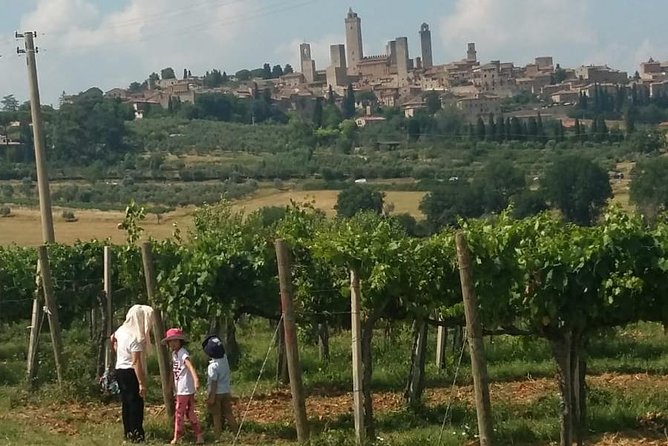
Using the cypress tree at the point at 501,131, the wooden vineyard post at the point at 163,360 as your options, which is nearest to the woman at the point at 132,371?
the wooden vineyard post at the point at 163,360

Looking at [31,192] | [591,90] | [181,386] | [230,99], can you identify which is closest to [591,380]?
[181,386]

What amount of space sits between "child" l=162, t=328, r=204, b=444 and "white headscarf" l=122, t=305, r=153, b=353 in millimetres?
A: 208

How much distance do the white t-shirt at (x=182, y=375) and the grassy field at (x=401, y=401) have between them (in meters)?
0.62

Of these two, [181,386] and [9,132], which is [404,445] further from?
[9,132]

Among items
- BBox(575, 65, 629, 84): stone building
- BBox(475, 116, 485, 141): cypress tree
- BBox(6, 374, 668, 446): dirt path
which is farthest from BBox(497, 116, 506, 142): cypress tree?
BBox(575, 65, 629, 84): stone building

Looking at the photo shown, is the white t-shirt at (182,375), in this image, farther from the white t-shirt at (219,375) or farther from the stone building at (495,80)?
the stone building at (495,80)

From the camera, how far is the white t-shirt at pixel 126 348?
36.1ft

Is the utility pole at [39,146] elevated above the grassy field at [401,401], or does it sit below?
above

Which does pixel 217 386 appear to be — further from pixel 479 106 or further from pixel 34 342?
pixel 479 106

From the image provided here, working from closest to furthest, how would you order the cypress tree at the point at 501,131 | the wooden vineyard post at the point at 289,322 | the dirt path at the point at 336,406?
the wooden vineyard post at the point at 289,322 < the dirt path at the point at 336,406 < the cypress tree at the point at 501,131

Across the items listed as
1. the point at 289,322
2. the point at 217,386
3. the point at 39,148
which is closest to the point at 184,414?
the point at 217,386

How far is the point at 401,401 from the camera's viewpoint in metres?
14.2

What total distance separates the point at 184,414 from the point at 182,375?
0.40 m

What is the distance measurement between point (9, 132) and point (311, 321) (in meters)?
66.9
